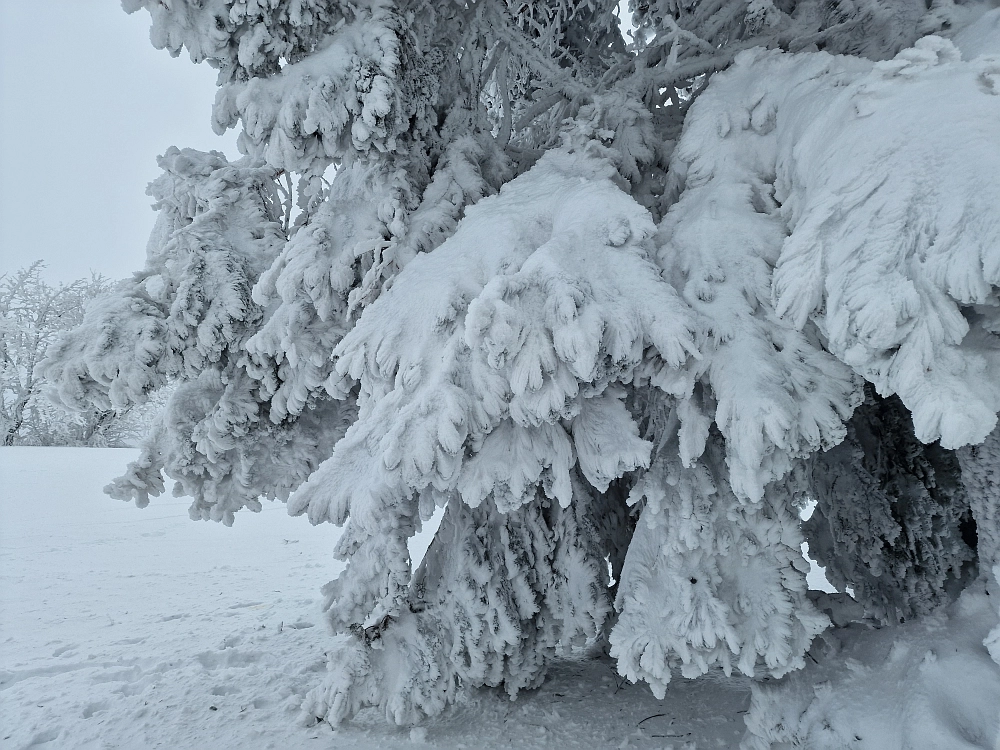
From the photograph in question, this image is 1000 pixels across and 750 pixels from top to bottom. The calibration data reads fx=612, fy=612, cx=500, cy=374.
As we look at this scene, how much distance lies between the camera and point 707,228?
2.49 metres

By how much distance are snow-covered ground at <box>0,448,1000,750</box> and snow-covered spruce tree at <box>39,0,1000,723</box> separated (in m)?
0.35

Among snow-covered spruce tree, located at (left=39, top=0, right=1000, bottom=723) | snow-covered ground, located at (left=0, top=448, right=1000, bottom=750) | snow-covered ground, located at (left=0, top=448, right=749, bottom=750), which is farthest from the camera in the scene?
snow-covered ground, located at (left=0, top=448, right=749, bottom=750)

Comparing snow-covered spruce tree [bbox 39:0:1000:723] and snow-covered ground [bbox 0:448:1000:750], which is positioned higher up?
snow-covered spruce tree [bbox 39:0:1000:723]

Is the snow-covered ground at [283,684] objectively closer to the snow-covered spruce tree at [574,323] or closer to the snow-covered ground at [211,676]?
the snow-covered ground at [211,676]

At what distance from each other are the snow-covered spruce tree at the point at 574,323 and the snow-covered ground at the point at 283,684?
35 cm

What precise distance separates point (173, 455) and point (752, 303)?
3258 millimetres

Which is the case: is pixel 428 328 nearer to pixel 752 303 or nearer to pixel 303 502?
pixel 303 502

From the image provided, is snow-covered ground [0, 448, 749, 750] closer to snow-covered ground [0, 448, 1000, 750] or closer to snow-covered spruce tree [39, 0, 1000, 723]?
snow-covered ground [0, 448, 1000, 750]


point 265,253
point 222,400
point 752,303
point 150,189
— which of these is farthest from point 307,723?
point 150,189

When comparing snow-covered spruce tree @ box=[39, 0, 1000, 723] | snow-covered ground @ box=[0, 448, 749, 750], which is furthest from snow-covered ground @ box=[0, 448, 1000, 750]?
snow-covered spruce tree @ box=[39, 0, 1000, 723]

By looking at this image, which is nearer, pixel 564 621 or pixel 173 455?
pixel 564 621

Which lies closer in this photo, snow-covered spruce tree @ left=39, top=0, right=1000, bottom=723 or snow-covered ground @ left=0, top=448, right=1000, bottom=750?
snow-covered spruce tree @ left=39, top=0, right=1000, bottom=723

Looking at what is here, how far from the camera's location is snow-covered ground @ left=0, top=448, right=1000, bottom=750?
96.7 inches

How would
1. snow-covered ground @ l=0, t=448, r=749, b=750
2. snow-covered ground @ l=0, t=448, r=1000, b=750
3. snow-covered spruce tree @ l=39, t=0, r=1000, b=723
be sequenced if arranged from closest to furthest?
snow-covered spruce tree @ l=39, t=0, r=1000, b=723 → snow-covered ground @ l=0, t=448, r=1000, b=750 → snow-covered ground @ l=0, t=448, r=749, b=750
